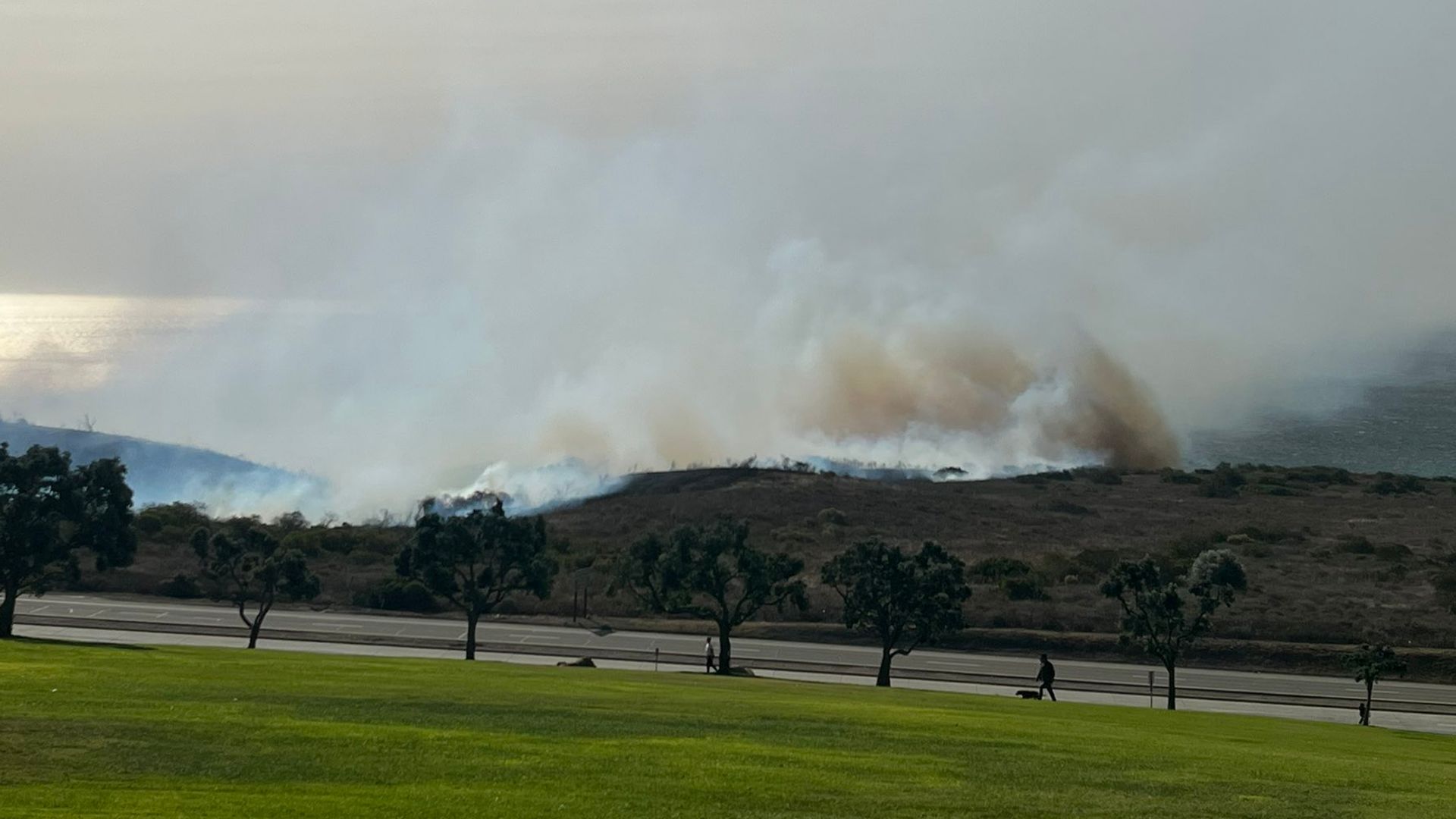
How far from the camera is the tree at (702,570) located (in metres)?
57.0

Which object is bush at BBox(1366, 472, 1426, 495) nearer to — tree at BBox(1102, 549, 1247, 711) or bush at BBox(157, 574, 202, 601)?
tree at BBox(1102, 549, 1247, 711)

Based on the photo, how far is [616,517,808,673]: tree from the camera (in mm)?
56969

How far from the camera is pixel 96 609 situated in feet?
211

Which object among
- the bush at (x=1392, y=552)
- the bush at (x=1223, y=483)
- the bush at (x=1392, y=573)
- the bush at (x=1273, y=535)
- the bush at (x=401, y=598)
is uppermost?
the bush at (x=1223, y=483)

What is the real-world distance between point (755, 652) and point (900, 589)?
361 inches

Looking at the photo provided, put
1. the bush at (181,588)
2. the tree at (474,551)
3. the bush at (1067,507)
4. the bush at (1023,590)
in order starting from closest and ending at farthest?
the tree at (474,551), the bush at (181,588), the bush at (1023,590), the bush at (1067,507)

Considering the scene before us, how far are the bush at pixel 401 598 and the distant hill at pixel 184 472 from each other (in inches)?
1960

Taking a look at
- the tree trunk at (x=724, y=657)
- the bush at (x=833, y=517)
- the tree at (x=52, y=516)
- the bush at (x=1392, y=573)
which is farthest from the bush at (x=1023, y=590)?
the tree at (x=52, y=516)

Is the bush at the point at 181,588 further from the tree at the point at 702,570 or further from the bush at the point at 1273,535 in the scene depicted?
the bush at the point at 1273,535

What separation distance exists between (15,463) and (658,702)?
109 feet

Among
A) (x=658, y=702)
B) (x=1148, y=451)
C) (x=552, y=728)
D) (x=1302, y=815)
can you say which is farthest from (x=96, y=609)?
(x=1148, y=451)

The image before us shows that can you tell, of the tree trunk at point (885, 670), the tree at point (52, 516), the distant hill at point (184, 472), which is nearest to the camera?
the tree trunk at point (885, 670)

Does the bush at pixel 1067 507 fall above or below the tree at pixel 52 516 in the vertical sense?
above

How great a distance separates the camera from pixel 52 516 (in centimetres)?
5103
